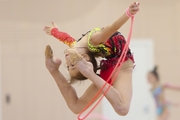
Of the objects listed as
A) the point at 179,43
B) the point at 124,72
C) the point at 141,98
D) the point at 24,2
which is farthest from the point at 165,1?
the point at 124,72

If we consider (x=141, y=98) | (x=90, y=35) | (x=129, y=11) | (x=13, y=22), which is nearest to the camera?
(x=129, y=11)

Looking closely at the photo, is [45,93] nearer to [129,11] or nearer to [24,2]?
[24,2]

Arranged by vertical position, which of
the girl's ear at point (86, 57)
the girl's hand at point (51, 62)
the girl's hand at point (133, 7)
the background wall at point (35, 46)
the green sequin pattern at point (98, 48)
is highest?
the background wall at point (35, 46)

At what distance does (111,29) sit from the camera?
74.2 inches

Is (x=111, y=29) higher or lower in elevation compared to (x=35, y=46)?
lower

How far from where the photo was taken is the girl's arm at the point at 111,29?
1.84 m

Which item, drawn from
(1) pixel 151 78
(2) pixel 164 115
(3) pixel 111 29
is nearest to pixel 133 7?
(3) pixel 111 29

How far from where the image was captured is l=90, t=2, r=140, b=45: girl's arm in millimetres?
1835

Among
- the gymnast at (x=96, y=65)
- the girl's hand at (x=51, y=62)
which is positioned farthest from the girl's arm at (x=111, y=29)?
the girl's hand at (x=51, y=62)

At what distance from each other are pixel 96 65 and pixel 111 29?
292 mm

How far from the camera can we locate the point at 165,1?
4215 mm

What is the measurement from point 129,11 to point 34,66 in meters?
2.05

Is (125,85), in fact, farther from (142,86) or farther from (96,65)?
(142,86)

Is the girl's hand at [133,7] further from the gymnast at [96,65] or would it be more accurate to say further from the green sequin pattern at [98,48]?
the green sequin pattern at [98,48]
